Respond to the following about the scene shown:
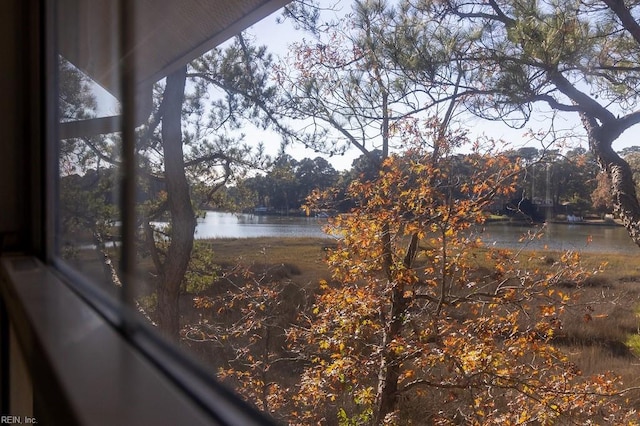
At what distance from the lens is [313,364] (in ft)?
5.23

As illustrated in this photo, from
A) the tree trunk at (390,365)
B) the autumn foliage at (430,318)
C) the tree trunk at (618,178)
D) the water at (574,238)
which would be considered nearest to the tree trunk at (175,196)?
the autumn foliage at (430,318)

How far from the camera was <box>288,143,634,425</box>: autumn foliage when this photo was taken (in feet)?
4.36

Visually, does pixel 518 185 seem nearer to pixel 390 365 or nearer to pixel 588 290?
pixel 588 290

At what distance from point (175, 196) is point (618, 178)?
1.02m

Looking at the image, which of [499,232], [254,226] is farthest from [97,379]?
[499,232]

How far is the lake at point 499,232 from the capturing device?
0.90 m

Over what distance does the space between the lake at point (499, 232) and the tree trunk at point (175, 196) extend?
5cm

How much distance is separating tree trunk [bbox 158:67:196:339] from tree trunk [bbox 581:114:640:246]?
0.97 meters

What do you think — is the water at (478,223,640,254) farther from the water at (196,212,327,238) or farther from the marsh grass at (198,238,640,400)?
the water at (196,212,327,238)

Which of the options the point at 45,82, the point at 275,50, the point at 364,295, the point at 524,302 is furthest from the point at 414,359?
the point at 45,82

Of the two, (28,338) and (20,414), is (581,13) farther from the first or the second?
(20,414)

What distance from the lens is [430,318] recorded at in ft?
5.56

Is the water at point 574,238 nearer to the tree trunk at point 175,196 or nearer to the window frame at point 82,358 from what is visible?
the window frame at point 82,358

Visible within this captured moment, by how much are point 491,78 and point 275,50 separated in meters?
0.56
